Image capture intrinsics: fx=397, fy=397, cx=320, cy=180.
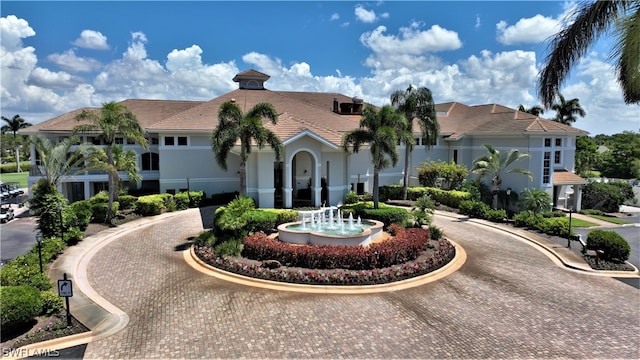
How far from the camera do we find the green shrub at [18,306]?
35.0ft

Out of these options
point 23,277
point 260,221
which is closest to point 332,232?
point 260,221

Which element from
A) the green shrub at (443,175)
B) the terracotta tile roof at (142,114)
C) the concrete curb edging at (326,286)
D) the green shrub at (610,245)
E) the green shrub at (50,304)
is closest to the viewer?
the green shrub at (50,304)

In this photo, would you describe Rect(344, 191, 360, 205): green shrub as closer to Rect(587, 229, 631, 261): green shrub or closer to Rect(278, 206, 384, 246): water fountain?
Rect(278, 206, 384, 246): water fountain

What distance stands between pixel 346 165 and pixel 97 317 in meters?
20.2

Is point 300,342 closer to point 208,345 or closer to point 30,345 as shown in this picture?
point 208,345

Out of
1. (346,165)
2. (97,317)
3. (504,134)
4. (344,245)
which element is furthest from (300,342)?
(504,134)

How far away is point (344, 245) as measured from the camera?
18.0 m

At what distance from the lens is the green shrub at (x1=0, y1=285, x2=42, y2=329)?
35.0 feet

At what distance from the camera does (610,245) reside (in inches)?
744

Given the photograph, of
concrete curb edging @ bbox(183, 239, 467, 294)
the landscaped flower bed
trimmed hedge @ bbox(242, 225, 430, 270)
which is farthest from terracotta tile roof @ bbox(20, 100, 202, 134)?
concrete curb edging @ bbox(183, 239, 467, 294)

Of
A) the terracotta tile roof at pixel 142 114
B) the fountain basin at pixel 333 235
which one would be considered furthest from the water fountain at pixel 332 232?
the terracotta tile roof at pixel 142 114

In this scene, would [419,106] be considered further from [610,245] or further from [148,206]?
[148,206]

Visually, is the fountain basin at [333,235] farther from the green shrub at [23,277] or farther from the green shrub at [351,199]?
the green shrub at [23,277]

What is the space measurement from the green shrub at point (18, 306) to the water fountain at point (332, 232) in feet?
33.7
